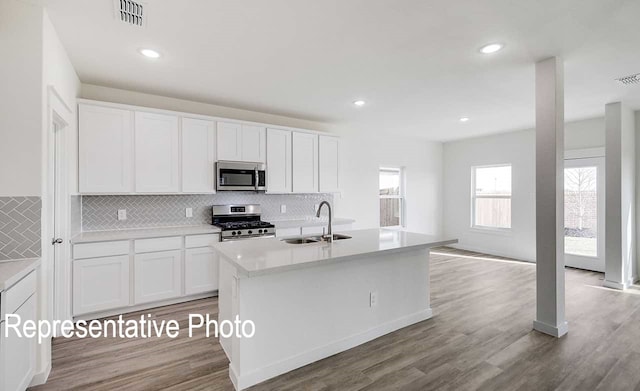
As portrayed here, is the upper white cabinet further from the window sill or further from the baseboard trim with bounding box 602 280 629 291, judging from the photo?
the baseboard trim with bounding box 602 280 629 291

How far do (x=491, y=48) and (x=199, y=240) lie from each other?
362 centimetres

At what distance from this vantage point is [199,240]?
12.3ft

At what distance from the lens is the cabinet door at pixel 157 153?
359 cm

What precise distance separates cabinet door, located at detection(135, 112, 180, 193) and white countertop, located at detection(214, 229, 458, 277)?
64.3 inches

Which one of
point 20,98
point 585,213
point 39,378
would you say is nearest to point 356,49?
point 20,98

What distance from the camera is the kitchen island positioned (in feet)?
7.04

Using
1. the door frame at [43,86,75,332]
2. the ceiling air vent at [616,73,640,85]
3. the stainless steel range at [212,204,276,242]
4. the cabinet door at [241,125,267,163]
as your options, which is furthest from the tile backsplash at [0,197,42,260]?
the ceiling air vent at [616,73,640,85]

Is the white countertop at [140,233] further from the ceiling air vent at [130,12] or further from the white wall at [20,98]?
the ceiling air vent at [130,12]

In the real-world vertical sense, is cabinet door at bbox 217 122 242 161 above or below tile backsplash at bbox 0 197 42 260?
above

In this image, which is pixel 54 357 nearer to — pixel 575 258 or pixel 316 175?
pixel 316 175

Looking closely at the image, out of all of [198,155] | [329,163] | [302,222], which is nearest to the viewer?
[198,155]

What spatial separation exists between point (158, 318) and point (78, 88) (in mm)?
2650

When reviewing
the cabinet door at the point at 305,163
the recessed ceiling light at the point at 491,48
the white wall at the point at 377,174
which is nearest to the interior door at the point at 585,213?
the white wall at the point at 377,174
